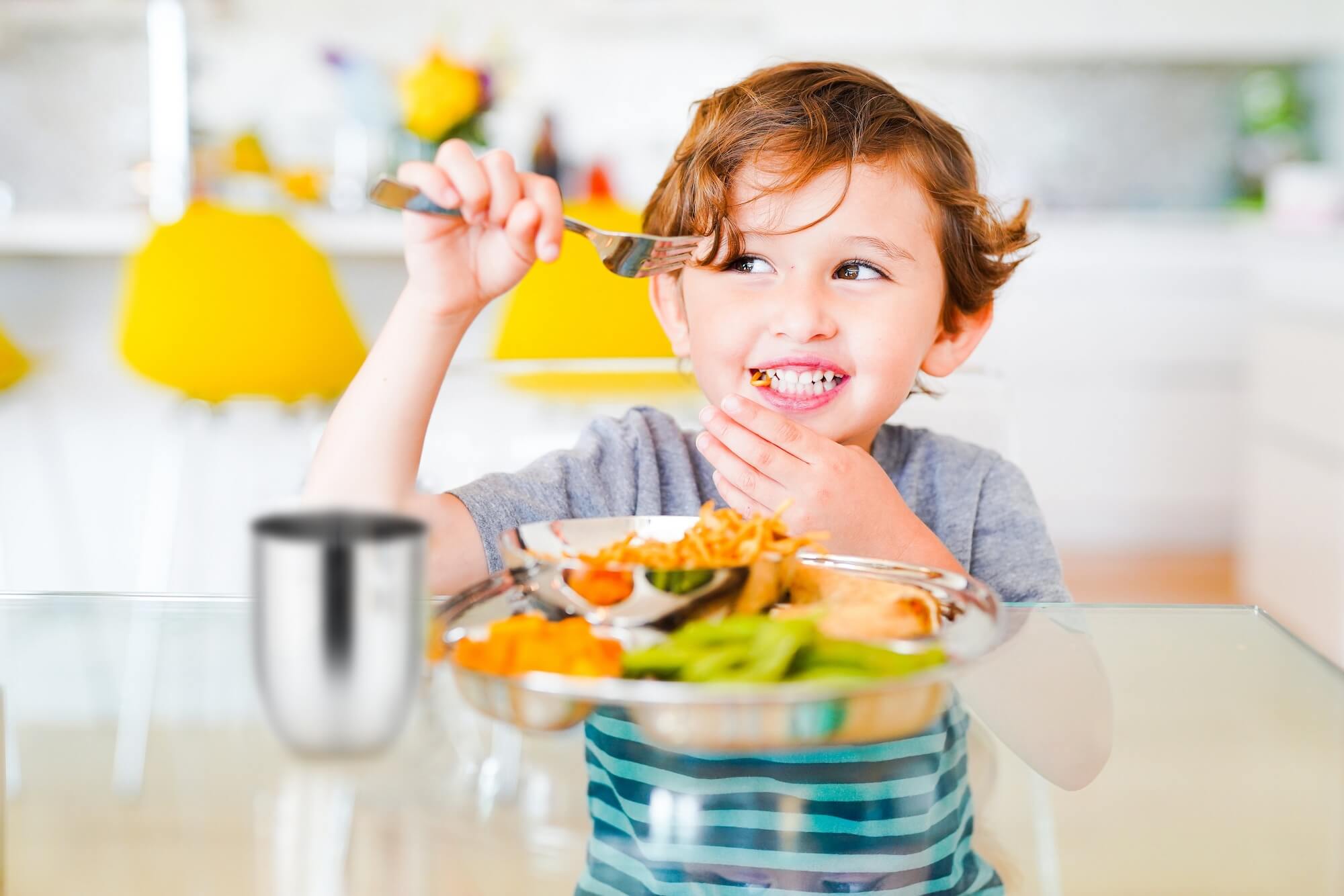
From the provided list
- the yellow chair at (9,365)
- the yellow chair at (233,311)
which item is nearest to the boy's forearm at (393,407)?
the yellow chair at (233,311)

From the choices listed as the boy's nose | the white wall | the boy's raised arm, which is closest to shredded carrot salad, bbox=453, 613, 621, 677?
the boy's raised arm

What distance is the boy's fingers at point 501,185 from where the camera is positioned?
84cm

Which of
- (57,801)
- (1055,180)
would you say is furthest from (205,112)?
(57,801)

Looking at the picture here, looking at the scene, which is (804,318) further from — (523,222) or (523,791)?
(523,791)

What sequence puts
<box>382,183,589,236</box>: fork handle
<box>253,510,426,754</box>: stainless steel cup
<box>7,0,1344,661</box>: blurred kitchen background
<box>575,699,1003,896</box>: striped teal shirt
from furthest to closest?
<box>7,0,1344,661</box>: blurred kitchen background
<box>382,183,589,236</box>: fork handle
<box>575,699,1003,896</box>: striped teal shirt
<box>253,510,426,754</box>: stainless steel cup

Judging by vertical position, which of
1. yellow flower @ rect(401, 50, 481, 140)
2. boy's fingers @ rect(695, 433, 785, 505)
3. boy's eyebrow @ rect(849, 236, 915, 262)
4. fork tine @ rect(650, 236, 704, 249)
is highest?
yellow flower @ rect(401, 50, 481, 140)

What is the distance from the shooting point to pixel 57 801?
2.00 ft

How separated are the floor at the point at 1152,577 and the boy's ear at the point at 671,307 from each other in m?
1.91

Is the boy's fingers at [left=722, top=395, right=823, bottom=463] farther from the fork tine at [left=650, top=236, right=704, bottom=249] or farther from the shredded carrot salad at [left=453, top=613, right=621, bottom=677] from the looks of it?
the shredded carrot salad at [left=453, top=613, right=621, bottom=677]

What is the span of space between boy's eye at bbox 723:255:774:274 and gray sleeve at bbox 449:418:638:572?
0.62 ft

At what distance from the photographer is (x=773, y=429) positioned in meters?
0.97

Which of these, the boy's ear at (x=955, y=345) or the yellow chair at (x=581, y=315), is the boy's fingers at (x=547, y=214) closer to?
the boy's ear at (x=955, y=345)

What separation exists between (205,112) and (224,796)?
12.0 feet

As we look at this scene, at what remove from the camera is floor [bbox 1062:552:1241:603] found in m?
3.12
